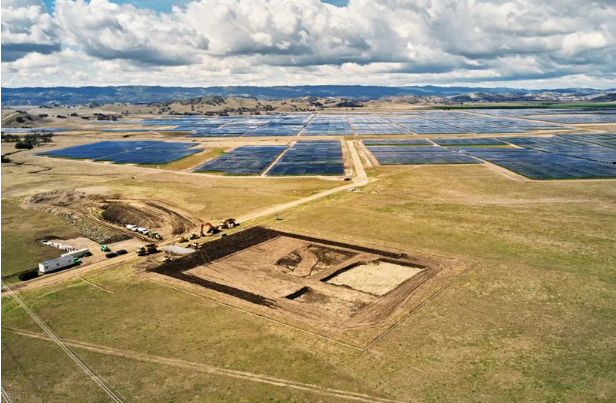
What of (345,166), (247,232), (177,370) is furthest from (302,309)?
(345,166)

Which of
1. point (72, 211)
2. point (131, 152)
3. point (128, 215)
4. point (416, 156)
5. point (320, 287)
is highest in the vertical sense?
point (131, 152)

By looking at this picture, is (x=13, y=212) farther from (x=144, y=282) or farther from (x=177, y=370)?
(x=177, y=370)

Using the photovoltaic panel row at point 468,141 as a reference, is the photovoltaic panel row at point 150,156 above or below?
below

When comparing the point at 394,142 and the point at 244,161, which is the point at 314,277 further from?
the point at 394,142

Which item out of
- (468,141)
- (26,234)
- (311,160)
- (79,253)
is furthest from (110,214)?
(468,141)

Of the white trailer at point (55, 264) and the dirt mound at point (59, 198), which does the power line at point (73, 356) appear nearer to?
the white trailer at point (55, 264)

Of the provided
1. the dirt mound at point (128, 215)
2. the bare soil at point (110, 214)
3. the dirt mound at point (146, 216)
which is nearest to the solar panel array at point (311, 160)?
the dirt mound at point (146, 216)

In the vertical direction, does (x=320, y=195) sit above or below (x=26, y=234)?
above
